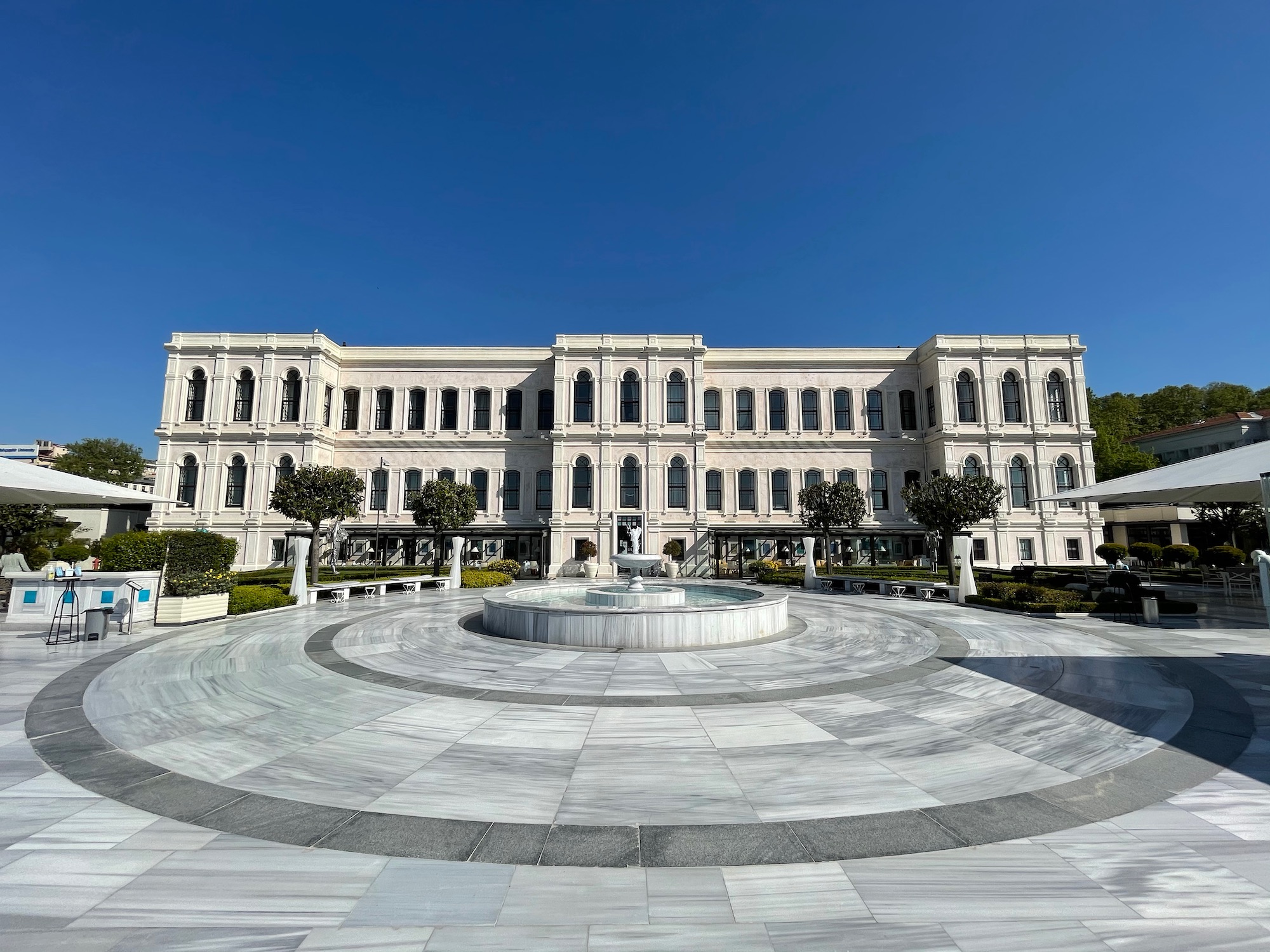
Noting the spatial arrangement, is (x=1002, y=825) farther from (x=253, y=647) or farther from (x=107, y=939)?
(x=253, y=647)

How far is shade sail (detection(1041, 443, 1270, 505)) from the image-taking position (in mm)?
14709

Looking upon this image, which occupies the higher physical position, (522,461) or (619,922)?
(522,461)

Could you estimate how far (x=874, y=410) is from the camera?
136ft

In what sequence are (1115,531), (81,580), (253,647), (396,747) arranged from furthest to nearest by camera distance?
1. (1115,531)
2. (81,580)
3. (253,647)
4. (396,747)

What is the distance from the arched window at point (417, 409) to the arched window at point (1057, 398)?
147ft

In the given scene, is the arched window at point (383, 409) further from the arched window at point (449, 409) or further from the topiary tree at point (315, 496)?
the topiary tree at point (315, 496)

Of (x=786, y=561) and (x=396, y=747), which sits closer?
(x=396, y=747)

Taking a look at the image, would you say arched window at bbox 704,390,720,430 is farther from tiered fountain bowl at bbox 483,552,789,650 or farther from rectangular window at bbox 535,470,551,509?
tiered fountain bowl at bbox 483,552,789,650

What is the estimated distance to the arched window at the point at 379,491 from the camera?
39.4 meters

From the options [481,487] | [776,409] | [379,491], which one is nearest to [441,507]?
[481,487]

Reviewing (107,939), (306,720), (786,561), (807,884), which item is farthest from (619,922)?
(786,561)

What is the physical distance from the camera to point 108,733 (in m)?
6.55

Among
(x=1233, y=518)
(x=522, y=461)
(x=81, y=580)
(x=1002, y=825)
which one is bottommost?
(x=1002, y=825)

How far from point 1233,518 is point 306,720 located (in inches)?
1619
